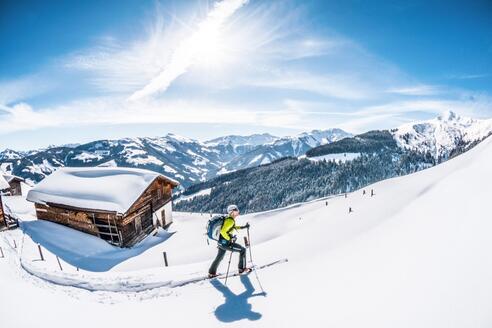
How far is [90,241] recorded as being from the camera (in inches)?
865

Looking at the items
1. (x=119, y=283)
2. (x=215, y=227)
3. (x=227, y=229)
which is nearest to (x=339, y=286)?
(x=227, y=229)

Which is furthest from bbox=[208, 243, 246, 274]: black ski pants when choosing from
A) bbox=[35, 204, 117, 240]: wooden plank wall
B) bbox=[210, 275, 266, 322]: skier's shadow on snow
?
bbox=[35, 204, 117, 240]: wooden plank wall

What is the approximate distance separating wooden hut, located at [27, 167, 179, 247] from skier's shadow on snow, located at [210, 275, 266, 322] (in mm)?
17748

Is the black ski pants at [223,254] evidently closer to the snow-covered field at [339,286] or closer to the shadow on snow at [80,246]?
the snow-covered field at [339,286]

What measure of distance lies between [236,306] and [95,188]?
2256 cm

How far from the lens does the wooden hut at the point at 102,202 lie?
885 inches

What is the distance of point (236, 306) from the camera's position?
5.68m

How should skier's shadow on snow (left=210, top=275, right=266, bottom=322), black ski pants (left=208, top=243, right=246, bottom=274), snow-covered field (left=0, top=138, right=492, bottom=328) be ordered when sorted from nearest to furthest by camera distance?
snow-covered field (left=0, top=138, right=492, bottom=328) < skier's shadow on snow (left=210, top=275, right=266, bottom=322) < black ski pants (left=208, top=243, right=246, bottom=274)

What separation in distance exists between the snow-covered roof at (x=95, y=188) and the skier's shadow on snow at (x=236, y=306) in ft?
58.4

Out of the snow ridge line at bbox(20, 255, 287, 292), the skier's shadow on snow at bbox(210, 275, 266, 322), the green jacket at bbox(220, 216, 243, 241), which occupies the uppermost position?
the green jacket at bbox(220, 216, 243, 241)

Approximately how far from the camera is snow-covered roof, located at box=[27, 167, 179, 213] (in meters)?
22.4

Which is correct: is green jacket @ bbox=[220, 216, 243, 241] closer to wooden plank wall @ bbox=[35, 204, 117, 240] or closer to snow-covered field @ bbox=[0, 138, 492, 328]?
snow-covered field @ bbox=[0, 138, 492, 328]

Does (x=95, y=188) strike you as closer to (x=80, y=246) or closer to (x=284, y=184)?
(x=80, y=246)

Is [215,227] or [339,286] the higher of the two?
[215,227]
